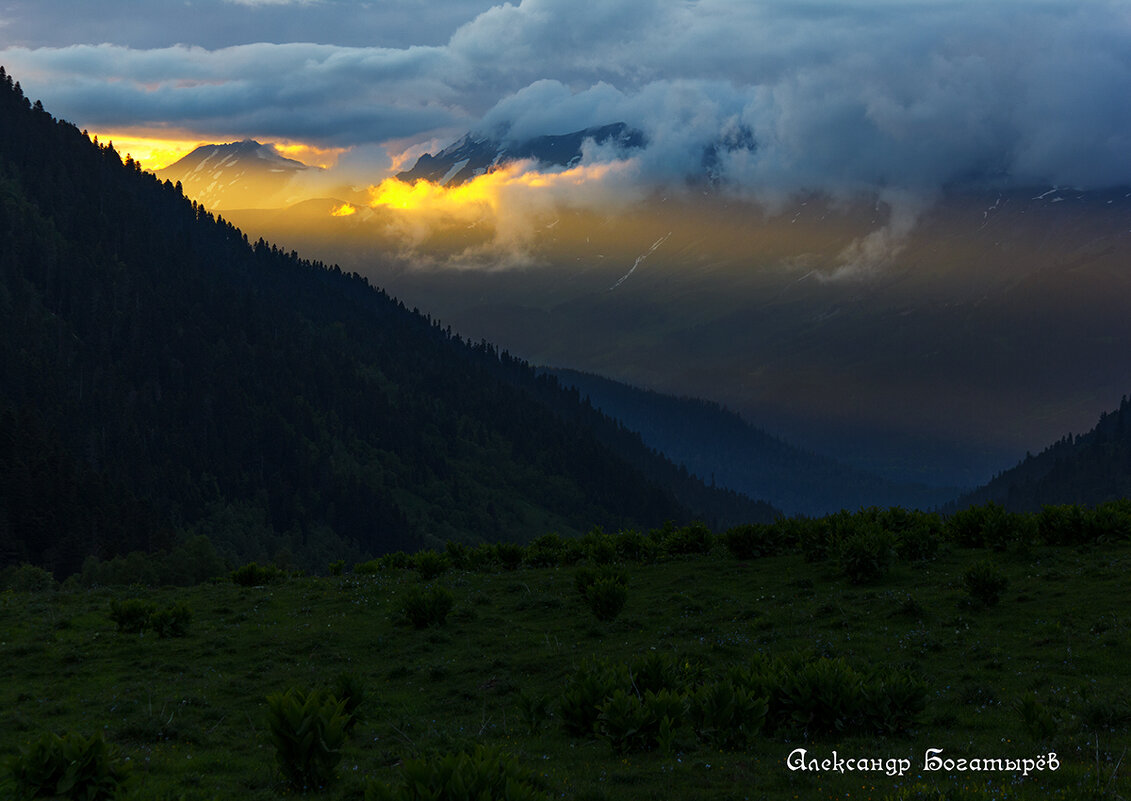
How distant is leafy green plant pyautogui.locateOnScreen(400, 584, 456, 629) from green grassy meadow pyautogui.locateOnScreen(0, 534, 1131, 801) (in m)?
0.50

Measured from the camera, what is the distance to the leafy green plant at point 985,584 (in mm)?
30156

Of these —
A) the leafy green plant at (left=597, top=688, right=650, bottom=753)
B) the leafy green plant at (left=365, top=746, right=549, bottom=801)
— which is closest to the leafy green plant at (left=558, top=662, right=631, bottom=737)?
the leafy green plant at (left=597, top=688, right=650, bottom=753)

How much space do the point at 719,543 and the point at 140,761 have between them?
33186 millimetres

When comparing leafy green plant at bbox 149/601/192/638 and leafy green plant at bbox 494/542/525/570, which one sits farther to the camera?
leafy green plant at bbox 494/542/525/570

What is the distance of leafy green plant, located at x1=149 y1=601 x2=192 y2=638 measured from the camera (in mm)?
34094

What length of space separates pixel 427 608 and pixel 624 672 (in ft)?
50.6

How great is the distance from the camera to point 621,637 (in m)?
31.7

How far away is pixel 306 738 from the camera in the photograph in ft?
55.0

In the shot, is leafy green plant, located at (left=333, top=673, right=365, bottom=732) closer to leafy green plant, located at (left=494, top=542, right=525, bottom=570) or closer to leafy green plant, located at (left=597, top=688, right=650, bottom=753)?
leafy green plant, located at (left=597, top=688, right=650, bottom=753)

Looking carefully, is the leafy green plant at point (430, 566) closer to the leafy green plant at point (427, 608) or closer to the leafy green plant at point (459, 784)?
the leafy green plant at point (427, 608)

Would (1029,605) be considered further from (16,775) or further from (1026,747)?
(16,775)

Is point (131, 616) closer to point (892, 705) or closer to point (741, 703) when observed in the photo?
point (741, 703)

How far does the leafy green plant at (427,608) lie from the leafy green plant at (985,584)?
17.9 metres

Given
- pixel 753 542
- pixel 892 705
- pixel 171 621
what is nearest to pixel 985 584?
pixel 892 705
